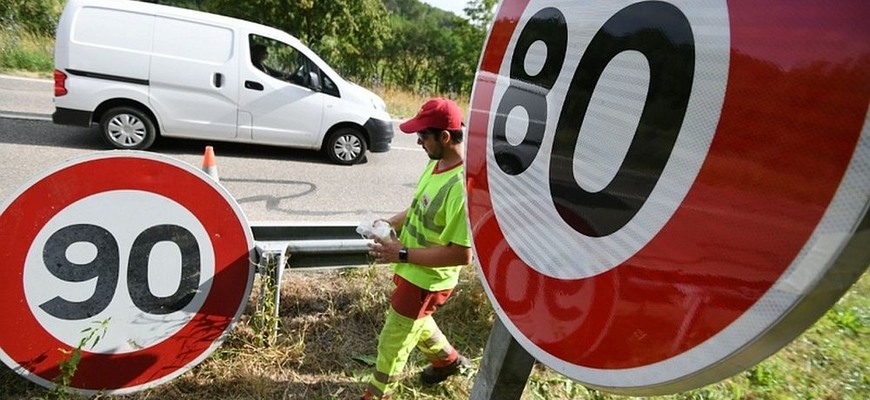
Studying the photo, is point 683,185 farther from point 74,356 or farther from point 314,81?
point 314,81

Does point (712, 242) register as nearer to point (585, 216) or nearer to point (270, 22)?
point (585, 216)

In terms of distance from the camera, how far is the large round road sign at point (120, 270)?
184 centimetres

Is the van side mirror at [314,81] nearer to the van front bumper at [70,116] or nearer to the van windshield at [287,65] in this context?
the van windshield at [287,65]

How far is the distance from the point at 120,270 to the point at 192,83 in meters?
5.71

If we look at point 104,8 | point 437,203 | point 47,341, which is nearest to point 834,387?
point 437,203

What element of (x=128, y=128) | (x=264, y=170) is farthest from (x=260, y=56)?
(x=128, y=128)

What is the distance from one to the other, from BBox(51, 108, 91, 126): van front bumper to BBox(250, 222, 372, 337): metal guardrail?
558 cm

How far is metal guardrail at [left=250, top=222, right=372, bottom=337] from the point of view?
2428 millimetres

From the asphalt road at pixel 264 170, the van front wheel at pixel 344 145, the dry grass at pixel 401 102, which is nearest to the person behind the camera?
the asphalt road at pixel 264 170

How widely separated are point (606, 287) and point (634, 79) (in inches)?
12.0

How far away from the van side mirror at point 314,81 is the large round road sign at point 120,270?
592 centimetres

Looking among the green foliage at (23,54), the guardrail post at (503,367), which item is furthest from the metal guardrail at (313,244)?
the green foliage at (23,54)

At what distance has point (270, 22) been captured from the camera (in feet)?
53.8

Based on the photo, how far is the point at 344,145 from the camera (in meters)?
7.97
